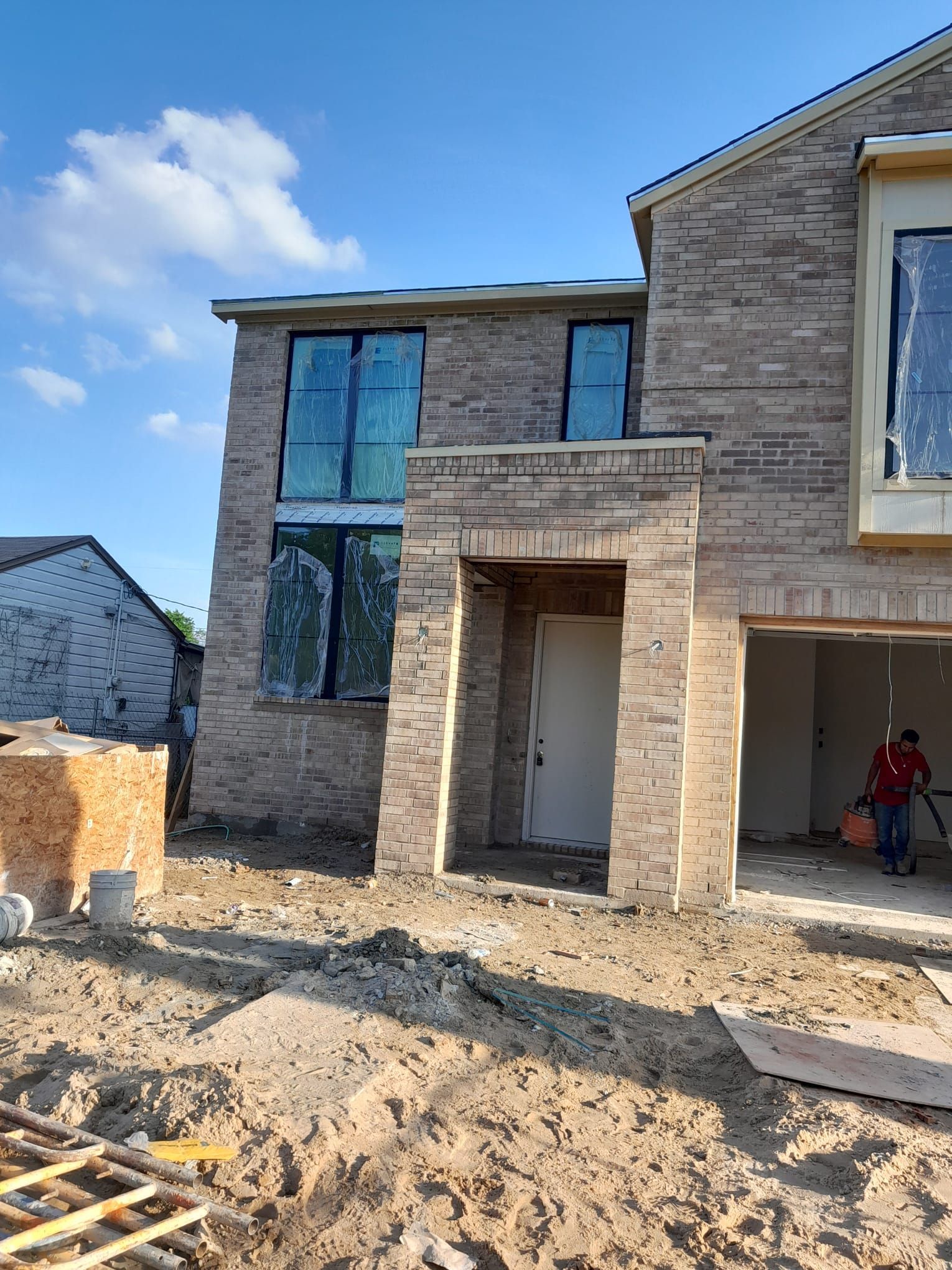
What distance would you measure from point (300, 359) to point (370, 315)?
3.58ft

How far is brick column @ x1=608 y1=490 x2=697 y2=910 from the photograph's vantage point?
299 inches

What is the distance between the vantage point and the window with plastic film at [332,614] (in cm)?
1092

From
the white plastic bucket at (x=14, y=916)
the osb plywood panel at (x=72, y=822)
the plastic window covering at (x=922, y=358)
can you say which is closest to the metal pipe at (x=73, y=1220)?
the white plastic bucket at (x=14, y=916)

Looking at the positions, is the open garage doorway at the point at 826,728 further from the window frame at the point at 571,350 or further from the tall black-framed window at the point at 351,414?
the tall black-framed window at the point at 351,414

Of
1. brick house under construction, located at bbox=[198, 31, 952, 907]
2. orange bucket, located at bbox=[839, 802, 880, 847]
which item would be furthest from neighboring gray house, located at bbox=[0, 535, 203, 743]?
orange bucket, located at bbox=[839, 802, 880, 847]

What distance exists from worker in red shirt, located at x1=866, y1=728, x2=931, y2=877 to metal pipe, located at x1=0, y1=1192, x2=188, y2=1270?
884 cm

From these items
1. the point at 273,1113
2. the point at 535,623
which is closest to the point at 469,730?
the point at 535,623

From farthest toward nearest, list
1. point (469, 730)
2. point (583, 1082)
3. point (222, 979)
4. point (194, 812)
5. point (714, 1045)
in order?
point (194, 812) < point (469, 730) < point (222, 979) < point (714, 1045) < point (583, 1082)

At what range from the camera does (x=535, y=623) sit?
10.4 metres

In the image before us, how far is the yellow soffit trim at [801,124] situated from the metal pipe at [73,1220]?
28.5ft

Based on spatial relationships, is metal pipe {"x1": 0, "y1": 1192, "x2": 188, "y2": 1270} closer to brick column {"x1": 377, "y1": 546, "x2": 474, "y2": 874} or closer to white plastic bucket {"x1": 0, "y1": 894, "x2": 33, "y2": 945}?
white plastic bucket {"x1": 0, "y1": 894, "x2": 33, "y2": 945}

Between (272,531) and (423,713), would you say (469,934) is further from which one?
(272,531)

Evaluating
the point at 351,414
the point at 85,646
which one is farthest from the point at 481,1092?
the point at 85,646

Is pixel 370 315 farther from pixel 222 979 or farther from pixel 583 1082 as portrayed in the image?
pixel 583 1082
